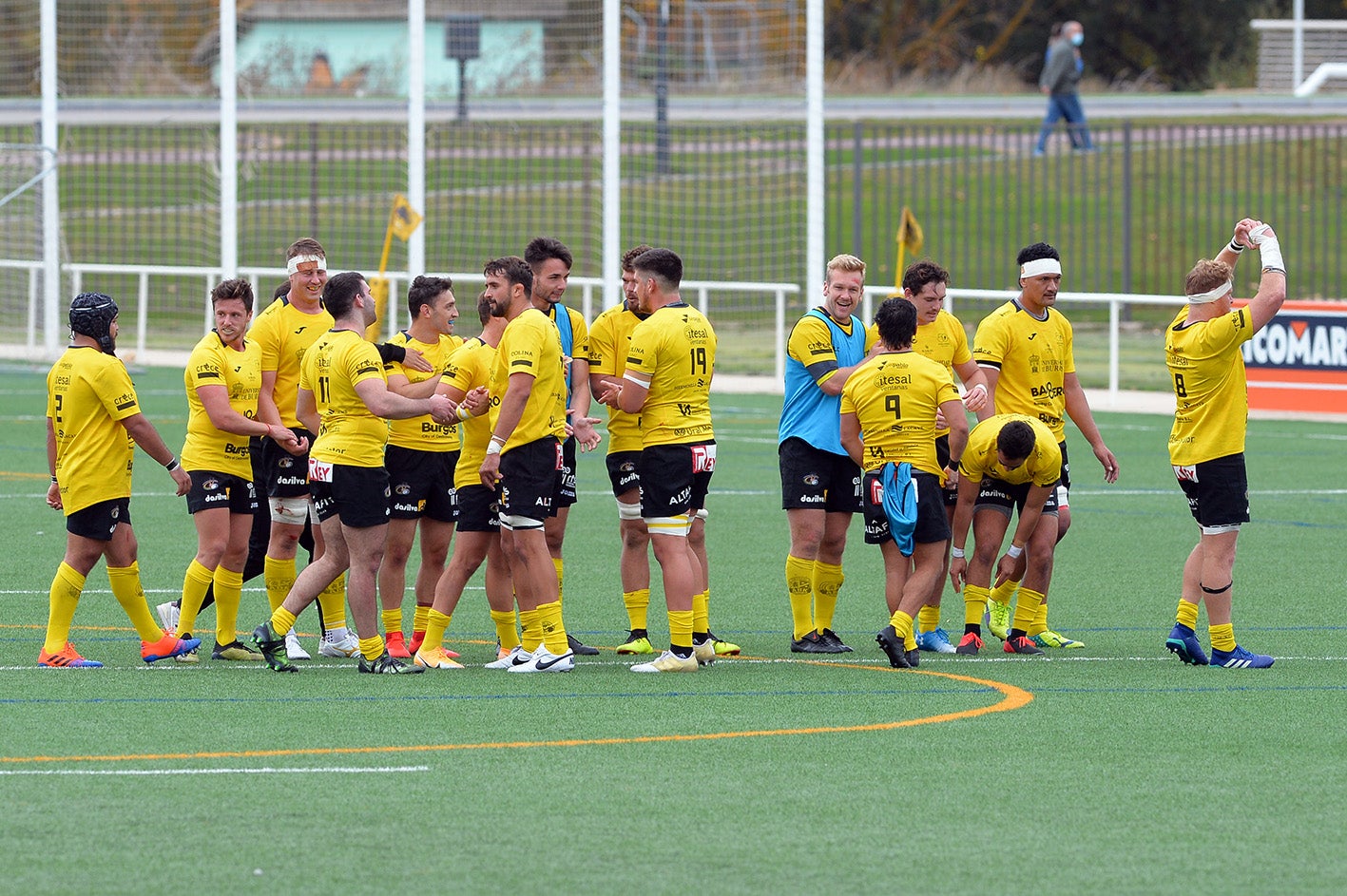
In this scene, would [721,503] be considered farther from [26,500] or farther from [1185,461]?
[1185,461]

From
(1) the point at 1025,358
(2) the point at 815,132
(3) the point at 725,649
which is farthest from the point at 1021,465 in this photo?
(2) the point at 815,132

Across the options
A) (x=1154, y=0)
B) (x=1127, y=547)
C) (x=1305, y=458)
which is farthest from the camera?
(x=1154, y=0)

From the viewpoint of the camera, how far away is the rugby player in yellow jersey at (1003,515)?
32.3ft

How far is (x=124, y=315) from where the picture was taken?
3203 cm

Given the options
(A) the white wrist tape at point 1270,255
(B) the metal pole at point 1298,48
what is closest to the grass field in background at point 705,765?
(A) the white wrist tape at point 1270,255

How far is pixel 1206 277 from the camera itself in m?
9.32

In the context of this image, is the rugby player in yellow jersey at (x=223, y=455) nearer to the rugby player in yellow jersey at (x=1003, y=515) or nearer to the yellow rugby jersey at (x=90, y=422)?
the yellow rugby jersey at (x=90, y=422)

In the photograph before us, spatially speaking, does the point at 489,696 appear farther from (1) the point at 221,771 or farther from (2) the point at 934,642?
(2) the point at 934,642

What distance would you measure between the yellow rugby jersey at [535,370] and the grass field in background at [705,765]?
1.14 m

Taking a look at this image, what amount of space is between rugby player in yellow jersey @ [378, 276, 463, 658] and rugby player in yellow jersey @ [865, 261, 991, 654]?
216 centimetres

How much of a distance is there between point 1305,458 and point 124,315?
20.0 m

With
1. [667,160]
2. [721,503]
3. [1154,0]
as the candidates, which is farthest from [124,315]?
[1154,0]

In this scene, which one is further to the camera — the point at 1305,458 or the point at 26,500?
the point at 1305,458

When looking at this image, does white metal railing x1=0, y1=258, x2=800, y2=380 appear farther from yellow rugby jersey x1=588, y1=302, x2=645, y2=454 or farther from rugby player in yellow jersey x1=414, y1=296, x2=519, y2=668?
rugby player in yellow jersey x1=414, y1=296, x2=519, y2=668
